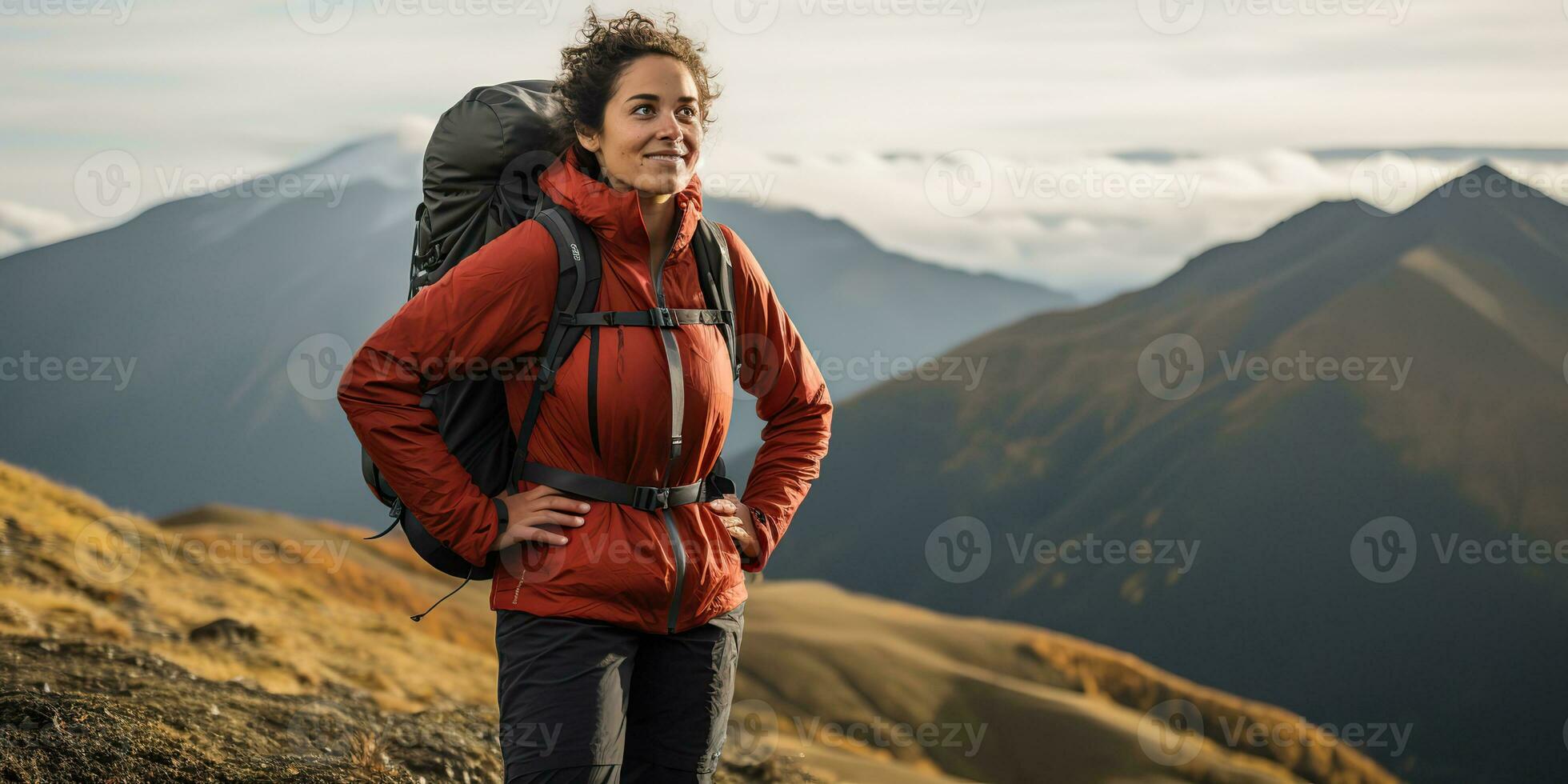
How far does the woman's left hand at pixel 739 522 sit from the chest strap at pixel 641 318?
0.50 metres

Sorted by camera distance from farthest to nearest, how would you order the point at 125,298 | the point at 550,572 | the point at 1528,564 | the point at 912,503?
the point at 125,298 < the point at 912,503 < the point at 1528,564 < the point at 550,572

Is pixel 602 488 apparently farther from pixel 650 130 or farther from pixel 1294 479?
pixel 1294 479

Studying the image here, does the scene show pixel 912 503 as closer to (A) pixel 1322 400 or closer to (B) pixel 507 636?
(A) pixel 1322 400

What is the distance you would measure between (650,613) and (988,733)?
39.1ft

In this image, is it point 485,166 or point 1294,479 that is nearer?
point 485,166

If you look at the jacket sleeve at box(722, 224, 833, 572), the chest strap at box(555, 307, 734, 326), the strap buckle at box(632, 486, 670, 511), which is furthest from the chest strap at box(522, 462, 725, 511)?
the jacket sleeve at box(722, 224, 833, 572)

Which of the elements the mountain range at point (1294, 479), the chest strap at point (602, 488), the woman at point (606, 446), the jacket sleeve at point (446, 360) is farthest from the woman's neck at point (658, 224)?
the mountain range at point (1294, 479)

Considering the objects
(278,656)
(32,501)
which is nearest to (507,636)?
(278,656)

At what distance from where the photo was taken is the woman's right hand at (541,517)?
2.76 meters

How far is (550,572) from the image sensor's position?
8.99ft

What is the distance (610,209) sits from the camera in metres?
2.77

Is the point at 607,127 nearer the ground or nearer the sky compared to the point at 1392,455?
nearer the ground

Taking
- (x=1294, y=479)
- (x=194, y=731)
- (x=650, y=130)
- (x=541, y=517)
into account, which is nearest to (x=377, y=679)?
(x=194, y=731)

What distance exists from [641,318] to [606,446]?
32 centimetres
